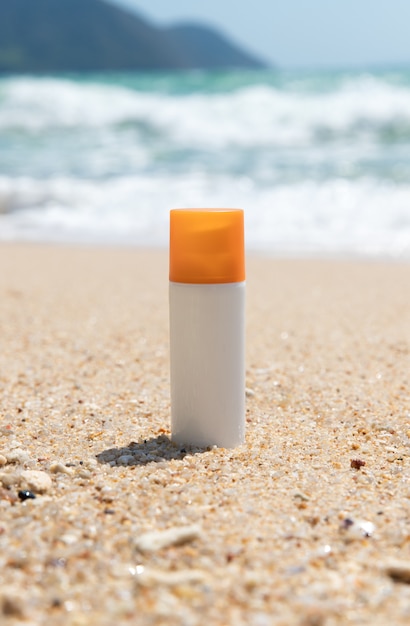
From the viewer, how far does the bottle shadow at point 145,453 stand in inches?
83.6

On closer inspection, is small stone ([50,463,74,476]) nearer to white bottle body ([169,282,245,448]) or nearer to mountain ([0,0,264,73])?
white bottle body ([169,282,245,448])

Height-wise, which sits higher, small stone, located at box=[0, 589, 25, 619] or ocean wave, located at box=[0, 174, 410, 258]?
ocean wave, located at box=[0, 174, 410, 258]

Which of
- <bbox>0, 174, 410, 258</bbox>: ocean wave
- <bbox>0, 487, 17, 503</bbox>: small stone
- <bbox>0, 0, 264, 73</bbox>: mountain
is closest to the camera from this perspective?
<bbox>0, 487, 17, 503</bbox>: small stone

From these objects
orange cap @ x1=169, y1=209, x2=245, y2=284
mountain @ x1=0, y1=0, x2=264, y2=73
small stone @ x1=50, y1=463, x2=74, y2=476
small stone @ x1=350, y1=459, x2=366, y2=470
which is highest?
mountain @ x1=0, y1=0, x2=264, y2=73

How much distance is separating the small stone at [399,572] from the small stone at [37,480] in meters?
0.83

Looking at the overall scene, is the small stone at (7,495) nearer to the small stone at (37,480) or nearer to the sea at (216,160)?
the small stone at (37,480)

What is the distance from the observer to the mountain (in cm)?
6197

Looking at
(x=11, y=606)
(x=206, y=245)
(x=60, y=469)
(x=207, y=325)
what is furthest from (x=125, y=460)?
(x=11, y=606)

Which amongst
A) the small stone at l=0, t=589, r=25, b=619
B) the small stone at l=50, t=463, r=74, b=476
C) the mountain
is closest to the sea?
the small stone at l=50, t=463, r=74, b=476

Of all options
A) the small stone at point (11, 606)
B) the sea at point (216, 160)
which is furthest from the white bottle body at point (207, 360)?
the sea at point (216, 160)

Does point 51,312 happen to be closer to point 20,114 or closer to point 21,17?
point 20,114

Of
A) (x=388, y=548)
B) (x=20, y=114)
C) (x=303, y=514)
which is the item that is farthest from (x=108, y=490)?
(x=20, y=114)

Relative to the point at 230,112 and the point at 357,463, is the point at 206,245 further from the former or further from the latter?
the point at 230,112

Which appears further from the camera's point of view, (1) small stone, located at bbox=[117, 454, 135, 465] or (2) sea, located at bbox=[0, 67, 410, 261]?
(2) sea, located at bbox=[0, 67, 410, 261]
